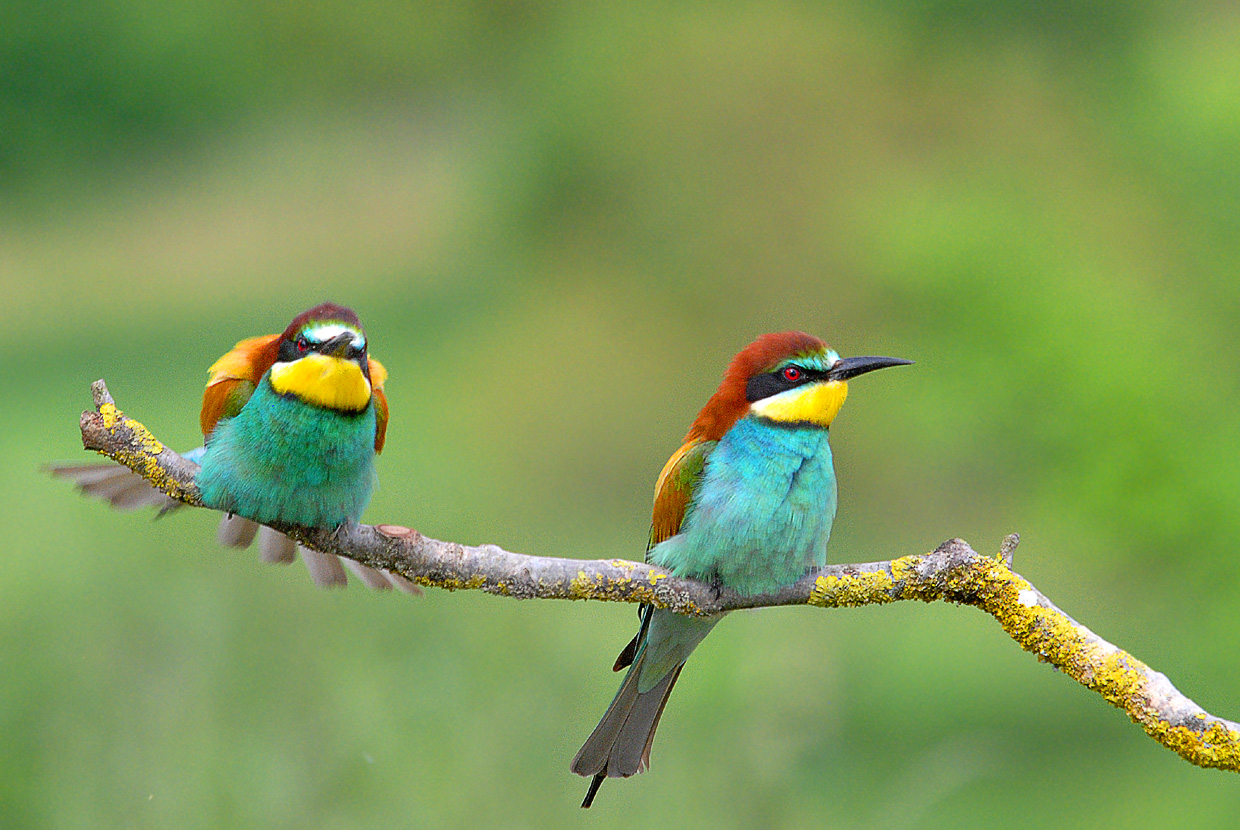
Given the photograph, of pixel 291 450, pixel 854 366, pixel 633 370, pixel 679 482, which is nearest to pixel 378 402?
pixel 291 450

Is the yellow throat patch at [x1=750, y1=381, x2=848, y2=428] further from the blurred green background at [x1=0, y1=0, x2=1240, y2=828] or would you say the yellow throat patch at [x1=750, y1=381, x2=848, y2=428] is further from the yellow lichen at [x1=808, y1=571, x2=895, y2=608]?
the blurred green background at [x1=0, y1=0, x2=1240, y2=828]

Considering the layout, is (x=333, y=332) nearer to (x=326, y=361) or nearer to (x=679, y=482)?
(x=326, y=361)

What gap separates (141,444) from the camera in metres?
1.04

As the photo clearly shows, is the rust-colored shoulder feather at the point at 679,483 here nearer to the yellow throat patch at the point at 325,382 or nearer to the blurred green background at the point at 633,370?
the yellow throat patch at the point at 325,382

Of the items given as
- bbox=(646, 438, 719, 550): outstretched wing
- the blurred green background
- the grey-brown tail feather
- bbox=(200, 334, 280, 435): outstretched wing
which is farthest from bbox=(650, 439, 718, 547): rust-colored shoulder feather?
the blurred green background

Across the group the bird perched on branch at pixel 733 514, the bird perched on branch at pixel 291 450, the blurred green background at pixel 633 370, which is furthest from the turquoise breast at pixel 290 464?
the blurred green background at pixel 633 370

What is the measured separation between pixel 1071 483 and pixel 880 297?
1772mm

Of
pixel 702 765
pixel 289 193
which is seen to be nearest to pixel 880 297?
pixel 702 765

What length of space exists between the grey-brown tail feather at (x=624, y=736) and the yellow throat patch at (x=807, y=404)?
289 mm

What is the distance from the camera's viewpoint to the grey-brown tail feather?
135cm

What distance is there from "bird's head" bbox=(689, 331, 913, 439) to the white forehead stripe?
371 millimetres

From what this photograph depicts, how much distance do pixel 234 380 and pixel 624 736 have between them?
0.49 meters

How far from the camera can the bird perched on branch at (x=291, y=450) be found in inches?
45.6

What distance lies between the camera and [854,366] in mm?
1197
